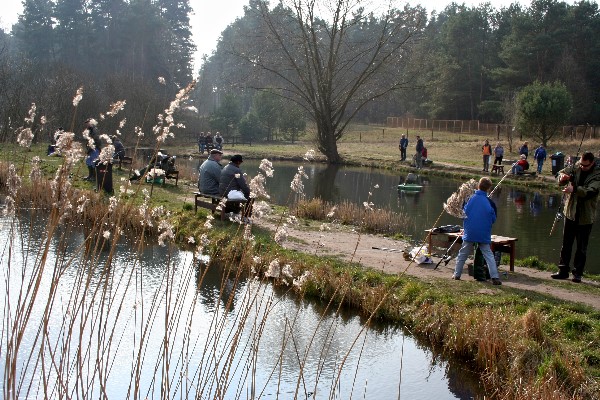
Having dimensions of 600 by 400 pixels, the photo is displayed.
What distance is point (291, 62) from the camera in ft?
146

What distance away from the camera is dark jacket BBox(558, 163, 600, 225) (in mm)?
11211

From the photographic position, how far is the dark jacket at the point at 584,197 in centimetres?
1121

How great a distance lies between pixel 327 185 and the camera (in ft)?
105

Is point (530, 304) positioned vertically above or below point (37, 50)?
below

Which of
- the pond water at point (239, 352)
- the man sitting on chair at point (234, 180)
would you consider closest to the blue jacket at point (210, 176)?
the man sitting on chair at point (234, 180)

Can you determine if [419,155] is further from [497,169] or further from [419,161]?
[497,169]

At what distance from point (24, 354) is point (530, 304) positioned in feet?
20.2

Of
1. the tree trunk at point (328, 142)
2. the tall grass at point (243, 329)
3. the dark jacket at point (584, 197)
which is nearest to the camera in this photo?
the tall grass at point (243, 329)

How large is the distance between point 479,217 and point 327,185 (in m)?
21.1

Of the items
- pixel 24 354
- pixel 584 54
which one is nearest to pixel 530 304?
pixel 24 354

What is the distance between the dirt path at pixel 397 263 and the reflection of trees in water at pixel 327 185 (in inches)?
373

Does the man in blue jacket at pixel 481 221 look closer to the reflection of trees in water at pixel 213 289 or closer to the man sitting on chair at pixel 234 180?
the reflection of trees in water at pixel 213 289

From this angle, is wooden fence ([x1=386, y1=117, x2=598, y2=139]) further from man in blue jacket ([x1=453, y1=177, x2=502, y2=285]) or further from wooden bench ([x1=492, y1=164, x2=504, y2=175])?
man in blue jacket ([x1=453, y1=177, x2=502, y2=285])

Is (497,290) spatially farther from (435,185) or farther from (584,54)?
(584,54)
